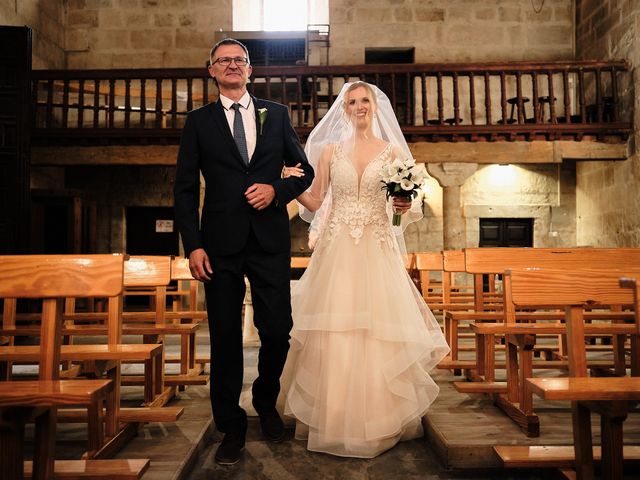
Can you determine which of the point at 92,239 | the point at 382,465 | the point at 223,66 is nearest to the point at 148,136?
the point at 92,239

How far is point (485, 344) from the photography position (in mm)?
3678

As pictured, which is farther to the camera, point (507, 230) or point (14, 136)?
point (507, 230)

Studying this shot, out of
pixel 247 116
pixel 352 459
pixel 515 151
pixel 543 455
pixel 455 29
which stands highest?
pixel 455 29

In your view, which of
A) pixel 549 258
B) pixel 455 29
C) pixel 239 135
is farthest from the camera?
pixel 455 29

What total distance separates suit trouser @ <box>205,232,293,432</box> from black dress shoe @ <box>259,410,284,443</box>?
0.76ft

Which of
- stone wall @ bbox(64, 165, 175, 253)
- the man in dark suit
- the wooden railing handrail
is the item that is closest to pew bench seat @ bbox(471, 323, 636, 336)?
the man in dark suit

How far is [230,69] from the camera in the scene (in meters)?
2.48

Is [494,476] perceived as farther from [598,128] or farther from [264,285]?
[598,128]

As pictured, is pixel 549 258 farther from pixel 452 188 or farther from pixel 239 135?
pixel 452 188

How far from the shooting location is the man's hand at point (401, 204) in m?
2.99

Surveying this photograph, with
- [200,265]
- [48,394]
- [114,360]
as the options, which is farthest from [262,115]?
[48,394]

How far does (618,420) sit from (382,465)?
1080mm

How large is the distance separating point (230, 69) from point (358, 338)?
1.44 m

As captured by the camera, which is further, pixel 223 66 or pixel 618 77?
pixel 618 77
